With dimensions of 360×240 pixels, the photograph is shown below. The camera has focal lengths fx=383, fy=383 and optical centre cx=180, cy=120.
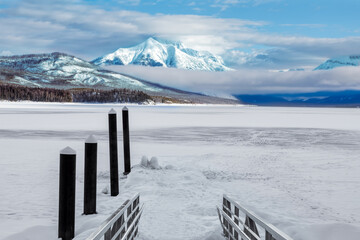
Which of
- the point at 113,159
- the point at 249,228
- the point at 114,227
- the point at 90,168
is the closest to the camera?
the point at 114,227

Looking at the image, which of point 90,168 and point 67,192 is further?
point 90,168

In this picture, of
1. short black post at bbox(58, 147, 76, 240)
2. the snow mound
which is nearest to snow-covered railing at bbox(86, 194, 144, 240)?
short black post at bbox(58, 147, 76, 240)

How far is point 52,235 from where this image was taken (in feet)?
30.0

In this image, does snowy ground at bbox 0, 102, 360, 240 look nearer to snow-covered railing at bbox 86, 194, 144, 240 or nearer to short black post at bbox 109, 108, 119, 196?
short black post at bbox 109, 108, 119, 196

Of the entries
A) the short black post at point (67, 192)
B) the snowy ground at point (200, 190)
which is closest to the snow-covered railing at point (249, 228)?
the snowy ground at point (200, 190)

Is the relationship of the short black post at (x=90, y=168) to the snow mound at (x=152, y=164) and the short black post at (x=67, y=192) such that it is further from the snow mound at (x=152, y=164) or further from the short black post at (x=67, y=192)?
the snow mound at (x=152, y=164)

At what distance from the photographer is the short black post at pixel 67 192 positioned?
791 cm

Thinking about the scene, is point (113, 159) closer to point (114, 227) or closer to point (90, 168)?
point (90, 168)

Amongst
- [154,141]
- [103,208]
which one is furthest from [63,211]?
[154,141]

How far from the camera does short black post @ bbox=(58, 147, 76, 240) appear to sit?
26.0 ft

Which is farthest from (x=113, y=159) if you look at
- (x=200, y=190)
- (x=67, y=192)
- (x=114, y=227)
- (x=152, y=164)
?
(x=114, y=227)

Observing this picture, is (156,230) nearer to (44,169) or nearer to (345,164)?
(44,169)

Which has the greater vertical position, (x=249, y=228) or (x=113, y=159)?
(x=113, y=159)

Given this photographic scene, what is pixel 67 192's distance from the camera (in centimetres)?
804
